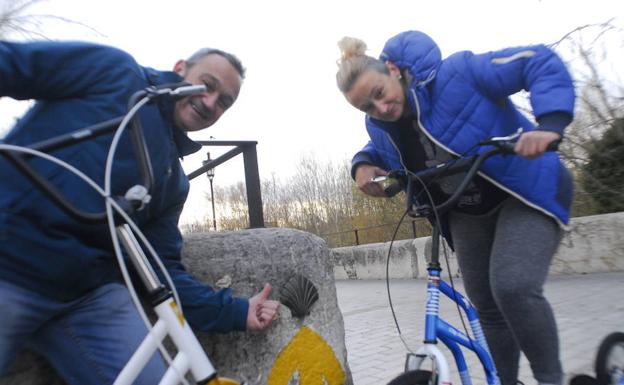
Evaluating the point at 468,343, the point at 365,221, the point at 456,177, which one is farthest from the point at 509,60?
the point at 365,221

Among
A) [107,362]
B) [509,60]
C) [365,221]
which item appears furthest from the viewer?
[365,221]

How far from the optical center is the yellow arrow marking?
2158 millimetres

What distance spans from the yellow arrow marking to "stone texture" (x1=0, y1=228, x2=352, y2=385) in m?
0.02

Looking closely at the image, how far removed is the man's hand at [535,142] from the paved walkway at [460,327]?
7.27 ft

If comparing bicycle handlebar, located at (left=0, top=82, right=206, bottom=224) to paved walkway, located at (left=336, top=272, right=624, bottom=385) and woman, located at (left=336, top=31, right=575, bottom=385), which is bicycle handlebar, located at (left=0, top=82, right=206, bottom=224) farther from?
paved walkway, located at (left=336, top=272, right=624, bottom=385)

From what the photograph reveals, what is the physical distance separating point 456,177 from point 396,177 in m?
0.25

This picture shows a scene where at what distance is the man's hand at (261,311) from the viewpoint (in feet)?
6.37

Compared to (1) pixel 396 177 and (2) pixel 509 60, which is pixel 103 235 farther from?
(2) pixel 509 60

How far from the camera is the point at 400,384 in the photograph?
1.79 meters

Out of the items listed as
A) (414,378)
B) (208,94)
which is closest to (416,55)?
(208,94)

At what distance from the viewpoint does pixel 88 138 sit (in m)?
1.24

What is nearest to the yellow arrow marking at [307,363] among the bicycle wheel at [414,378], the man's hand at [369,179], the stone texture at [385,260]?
the bicycle wheel at [414,378]

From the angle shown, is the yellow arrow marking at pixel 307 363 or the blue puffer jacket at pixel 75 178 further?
the yellow arrow marking at pixel 307 363

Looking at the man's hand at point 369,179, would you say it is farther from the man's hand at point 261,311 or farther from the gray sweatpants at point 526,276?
the man's hand at point 261,311
